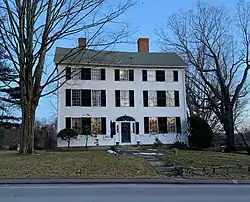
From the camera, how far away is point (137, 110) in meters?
34.2

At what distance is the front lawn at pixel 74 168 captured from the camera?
13711mm

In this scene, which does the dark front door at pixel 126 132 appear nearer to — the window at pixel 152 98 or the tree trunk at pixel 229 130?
the window at pixel 152 98

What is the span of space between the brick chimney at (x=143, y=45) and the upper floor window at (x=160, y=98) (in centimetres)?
652

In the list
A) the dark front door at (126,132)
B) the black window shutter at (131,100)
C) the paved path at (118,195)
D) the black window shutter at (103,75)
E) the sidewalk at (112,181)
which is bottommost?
the sidewalk at (112,181)

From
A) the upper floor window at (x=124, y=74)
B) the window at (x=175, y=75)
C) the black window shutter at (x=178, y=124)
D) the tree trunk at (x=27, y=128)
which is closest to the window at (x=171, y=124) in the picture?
the black window shutter at (x=178, y=124)

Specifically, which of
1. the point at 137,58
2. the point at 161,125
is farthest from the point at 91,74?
the point at 161,125

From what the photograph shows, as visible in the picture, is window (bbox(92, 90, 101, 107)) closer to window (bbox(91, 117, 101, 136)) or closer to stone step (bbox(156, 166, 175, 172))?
window (bbox(91, 117, 101, 136))

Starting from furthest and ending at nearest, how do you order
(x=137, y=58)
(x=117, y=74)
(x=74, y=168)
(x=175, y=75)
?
(x=137, y=58), (x=175, y=75), (x=117, y=74), (x=74, y=168)

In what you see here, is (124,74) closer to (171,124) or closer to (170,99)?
(170,99)

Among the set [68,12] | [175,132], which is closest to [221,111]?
[175,132]

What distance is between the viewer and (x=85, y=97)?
33188 mm

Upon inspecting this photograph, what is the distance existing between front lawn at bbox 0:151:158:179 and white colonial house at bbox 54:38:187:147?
15.3 meters

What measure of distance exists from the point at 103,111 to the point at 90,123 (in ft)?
5.82

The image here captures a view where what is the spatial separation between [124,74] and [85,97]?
4851mm
